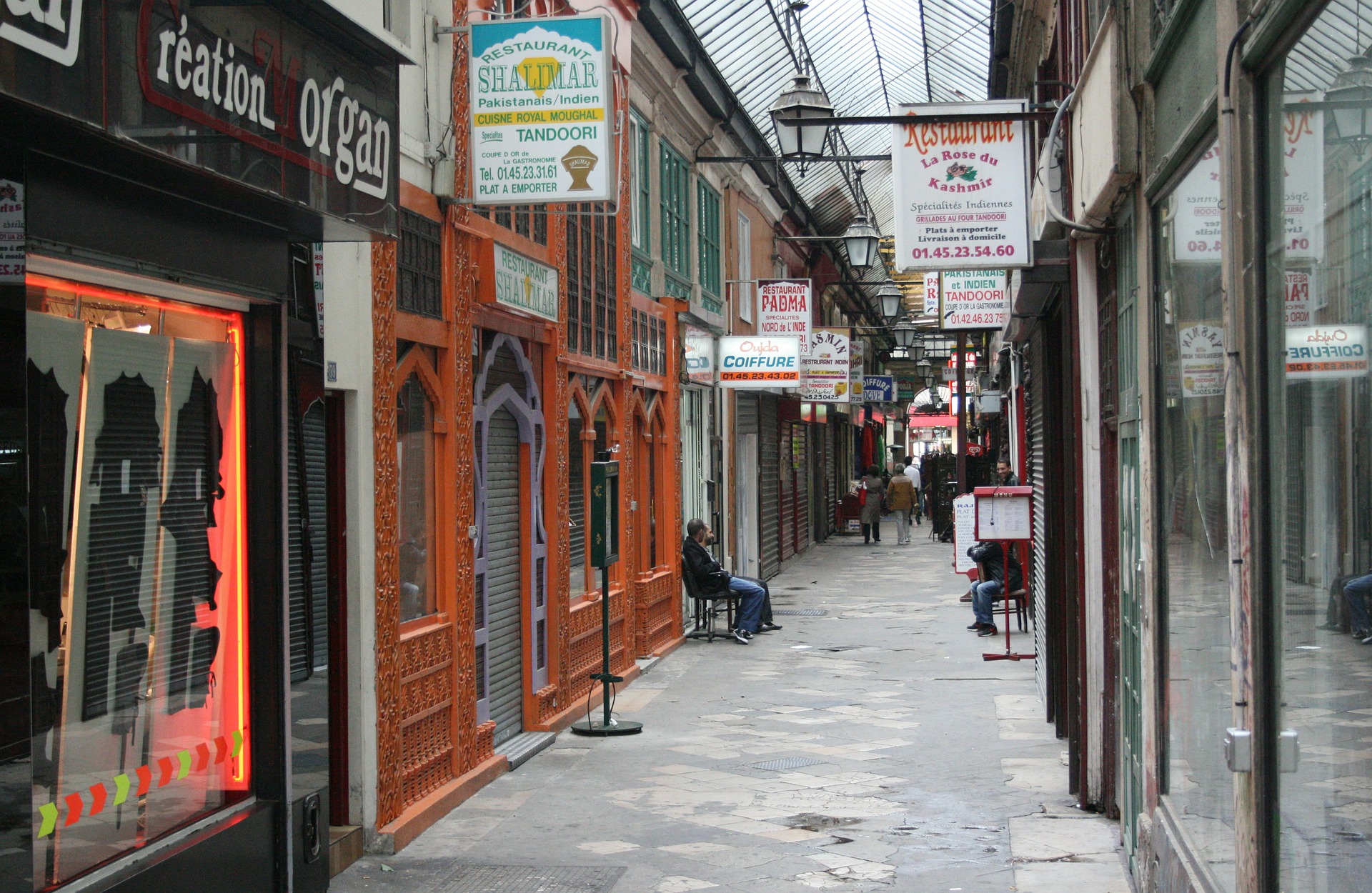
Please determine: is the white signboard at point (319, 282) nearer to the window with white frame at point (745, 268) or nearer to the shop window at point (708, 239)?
the shop window at point (708, 239)

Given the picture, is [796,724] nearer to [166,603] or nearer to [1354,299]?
[166,603]

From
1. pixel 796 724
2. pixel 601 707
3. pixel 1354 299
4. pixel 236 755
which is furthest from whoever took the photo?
pixel 601 707

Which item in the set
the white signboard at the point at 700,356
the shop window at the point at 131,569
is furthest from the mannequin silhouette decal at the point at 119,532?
the white signboard at the point at 700,356

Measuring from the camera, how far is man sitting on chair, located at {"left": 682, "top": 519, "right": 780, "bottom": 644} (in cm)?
1644

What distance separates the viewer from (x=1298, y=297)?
3365 millimetres

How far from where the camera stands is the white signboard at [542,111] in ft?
27.2

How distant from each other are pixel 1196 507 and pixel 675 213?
12.8 meters

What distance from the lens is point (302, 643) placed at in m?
6.75

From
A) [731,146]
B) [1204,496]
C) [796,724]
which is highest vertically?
[731,146]

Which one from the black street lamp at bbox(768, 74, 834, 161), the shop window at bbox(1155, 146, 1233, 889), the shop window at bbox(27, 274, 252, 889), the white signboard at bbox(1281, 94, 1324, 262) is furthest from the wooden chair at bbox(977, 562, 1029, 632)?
the white signboard at bbox(1281, 94, 1324, 262)

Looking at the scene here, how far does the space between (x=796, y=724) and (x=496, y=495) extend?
10.8 feet

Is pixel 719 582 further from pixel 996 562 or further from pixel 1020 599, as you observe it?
pixel 1020 599

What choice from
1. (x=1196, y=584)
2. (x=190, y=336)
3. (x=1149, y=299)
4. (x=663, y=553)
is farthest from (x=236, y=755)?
(x=663, y=553)

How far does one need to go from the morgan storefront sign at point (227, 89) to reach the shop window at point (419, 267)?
1.90 metres
